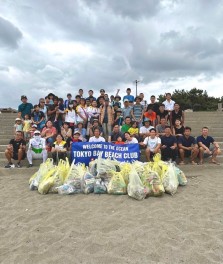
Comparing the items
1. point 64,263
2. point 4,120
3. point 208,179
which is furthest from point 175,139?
point 4,120

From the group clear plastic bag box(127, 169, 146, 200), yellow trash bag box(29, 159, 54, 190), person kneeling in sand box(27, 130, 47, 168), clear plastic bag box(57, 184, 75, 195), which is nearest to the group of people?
person kneeling in sand box(27, 130, 47, 168)

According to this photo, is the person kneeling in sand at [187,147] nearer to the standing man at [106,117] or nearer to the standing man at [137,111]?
the standing man at [137,111]

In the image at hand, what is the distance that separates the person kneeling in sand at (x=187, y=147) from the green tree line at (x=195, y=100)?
3524 centimetres

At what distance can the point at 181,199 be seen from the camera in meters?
5.22

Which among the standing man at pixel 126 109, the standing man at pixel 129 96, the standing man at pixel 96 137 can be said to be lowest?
the standing man at pixel 96 137

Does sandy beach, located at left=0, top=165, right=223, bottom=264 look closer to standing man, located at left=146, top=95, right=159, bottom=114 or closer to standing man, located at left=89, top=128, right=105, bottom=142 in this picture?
standing man, located at left=89, top=128, right=105, bottom=142

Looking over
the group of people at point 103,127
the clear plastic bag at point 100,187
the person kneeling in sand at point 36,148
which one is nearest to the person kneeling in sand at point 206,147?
the group of people at point 103,127

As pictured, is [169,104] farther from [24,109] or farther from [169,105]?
[24,109]

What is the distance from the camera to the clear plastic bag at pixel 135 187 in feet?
17.0

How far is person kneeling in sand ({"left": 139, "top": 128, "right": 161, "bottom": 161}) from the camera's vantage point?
7730 mm

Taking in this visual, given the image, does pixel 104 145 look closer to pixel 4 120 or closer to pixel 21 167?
pixel 21 167

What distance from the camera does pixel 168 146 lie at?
7875 mm

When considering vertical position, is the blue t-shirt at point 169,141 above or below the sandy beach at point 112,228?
above

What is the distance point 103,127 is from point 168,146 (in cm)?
227
